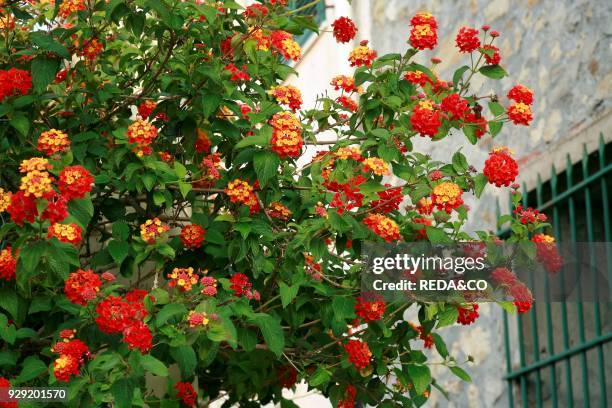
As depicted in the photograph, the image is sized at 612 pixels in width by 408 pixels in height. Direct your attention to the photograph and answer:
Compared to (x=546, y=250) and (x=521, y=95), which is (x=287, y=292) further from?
(x=521, y=95)

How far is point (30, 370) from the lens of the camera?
11.3ft

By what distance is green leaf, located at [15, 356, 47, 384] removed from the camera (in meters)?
3.43

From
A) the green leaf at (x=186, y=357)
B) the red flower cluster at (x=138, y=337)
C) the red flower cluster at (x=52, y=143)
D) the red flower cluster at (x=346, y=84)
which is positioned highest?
the red flower cluster at (x=346, y=84)

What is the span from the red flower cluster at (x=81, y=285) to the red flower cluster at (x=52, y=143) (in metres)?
0.37

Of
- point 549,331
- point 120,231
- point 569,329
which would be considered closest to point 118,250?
point 120,231

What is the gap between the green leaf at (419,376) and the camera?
3.76 meters

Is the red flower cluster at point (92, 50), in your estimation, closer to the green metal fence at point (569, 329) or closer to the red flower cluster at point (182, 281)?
the red flower cluster at point (182, 281)

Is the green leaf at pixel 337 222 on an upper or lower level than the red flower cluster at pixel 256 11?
lower

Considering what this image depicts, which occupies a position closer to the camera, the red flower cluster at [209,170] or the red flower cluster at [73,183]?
the red flower cluster at [73,183]

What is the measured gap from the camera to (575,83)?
4.93m

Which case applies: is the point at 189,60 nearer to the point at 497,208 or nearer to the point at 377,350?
the point at 377,350

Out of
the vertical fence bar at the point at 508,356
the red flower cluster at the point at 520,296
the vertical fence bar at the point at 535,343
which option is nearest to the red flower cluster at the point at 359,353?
the red flower cluster at the point at 520,296

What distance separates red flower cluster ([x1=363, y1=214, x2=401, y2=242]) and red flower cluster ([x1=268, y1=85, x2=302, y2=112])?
1.98ft

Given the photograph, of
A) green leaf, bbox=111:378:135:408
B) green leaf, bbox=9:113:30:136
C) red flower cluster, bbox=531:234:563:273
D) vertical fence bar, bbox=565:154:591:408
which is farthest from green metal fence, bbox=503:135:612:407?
green leaf, bbox=9:113:30:136
